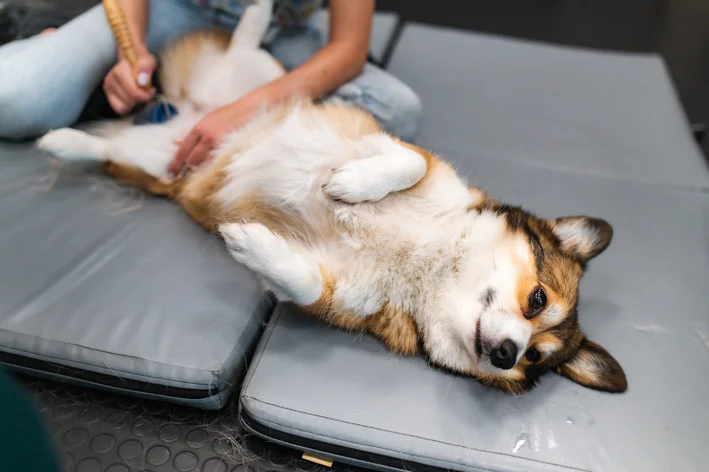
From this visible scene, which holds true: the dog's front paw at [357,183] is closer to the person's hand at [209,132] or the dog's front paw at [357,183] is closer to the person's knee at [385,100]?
the person's hand at [209,132]

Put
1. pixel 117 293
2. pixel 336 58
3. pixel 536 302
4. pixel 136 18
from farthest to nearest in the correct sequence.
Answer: pixel 136 18
pixel 336 58
pixel 117 293
pixel 536 302

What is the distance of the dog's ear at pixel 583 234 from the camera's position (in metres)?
1.43

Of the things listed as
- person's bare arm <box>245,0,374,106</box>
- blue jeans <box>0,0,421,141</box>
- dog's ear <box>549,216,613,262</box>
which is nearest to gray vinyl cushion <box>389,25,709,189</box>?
blue jeans <box>0,0,421,141</box>

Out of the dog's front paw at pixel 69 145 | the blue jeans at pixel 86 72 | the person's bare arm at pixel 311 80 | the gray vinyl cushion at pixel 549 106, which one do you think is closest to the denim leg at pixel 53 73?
the blue jeans at pixel 86 72

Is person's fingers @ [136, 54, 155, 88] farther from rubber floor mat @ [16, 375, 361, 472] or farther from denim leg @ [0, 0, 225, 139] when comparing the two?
rubber floor mat @ [16, 375, 361, 472]

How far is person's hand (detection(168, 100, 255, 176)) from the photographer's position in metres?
Result: 1.57

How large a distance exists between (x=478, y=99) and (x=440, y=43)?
0.59m

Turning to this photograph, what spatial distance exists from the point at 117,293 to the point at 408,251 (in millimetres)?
791

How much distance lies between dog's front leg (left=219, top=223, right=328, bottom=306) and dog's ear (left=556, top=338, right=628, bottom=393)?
0.70m

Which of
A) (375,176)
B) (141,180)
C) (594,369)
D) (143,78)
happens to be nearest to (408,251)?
(375,176)

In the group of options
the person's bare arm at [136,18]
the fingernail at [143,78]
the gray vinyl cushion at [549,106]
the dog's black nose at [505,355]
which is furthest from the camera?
the gray vinyl cushion at [549,106]

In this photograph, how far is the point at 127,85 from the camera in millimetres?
1675

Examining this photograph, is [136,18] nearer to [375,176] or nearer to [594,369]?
[375,176]

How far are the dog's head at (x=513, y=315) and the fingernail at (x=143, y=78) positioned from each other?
1155 millimetres
